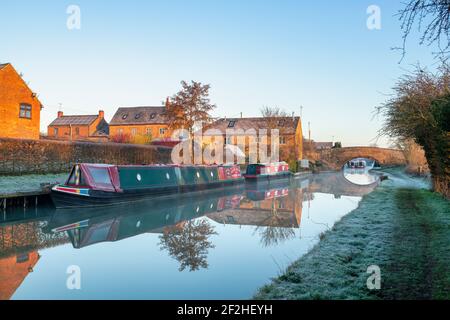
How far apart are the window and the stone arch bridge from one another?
36.2 meters

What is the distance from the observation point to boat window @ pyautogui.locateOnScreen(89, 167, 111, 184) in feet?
38.9

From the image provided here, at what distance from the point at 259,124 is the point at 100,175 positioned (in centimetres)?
2753

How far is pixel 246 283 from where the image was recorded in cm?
481

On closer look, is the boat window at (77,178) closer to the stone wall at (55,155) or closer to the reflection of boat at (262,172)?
the stone wall at (55,155)

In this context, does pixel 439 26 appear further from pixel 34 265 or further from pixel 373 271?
pixel 34 265

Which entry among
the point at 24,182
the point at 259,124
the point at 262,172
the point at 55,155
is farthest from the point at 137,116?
the point at 24,182

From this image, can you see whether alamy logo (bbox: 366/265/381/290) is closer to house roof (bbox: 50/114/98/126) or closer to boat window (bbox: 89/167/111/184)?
boat window (bbox: 89/167/111/184)

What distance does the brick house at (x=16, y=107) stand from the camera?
64.2ft

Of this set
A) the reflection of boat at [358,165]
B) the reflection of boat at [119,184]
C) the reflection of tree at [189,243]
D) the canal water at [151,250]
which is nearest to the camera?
the canal water at [151,250]

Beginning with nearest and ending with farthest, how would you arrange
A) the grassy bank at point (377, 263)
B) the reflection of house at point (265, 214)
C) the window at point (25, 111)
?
the grassy bank at point (377, 263), the reflection of house at point (265, 214), the window at point (25, 111)

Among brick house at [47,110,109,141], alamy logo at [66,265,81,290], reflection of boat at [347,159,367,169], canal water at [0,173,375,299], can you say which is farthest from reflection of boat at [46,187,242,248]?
reflection of boat at [347,159,367,169]

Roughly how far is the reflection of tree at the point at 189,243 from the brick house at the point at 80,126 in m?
36.3

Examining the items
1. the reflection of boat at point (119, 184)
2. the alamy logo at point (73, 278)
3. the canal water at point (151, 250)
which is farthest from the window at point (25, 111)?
the alamy logo at point (73, 278)
